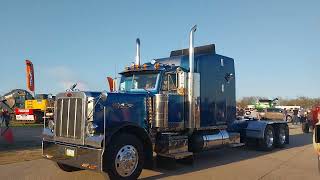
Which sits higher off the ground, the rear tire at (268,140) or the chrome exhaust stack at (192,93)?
the chrome exhaust stack at (192,93)

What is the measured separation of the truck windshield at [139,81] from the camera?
11195 millimetres

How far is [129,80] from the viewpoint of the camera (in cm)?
1183

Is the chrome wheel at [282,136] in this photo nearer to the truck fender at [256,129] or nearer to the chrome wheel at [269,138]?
the chrome wheel at [269,138]

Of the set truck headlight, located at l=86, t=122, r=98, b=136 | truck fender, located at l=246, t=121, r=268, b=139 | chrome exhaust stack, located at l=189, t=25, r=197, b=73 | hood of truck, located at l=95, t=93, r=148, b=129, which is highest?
chrome exhaust stack, located at l=189, t=25, r=197, b=73

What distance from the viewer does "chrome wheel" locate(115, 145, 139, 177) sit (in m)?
8.92

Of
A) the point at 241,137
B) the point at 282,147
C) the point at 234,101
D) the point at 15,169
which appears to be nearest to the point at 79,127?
the point at 15,169

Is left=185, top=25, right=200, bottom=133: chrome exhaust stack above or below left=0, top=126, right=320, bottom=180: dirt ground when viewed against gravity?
above

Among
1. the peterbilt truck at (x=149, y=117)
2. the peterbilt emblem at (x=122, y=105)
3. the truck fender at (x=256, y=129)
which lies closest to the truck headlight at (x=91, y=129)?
the peterbilt truck at (x=149, y=117)

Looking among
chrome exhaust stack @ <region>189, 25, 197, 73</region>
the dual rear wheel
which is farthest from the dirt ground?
chrome exhaust stack @ <region>189, 25, 197, 73</region>

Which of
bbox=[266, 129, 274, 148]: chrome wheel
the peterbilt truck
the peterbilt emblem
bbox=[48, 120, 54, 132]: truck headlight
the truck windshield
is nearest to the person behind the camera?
the peterbilt truck

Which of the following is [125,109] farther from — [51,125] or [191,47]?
[191,47]

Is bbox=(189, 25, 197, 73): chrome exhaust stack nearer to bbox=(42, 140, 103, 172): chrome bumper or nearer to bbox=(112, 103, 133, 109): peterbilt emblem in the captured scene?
bbox=(112, 103, 133, 109): peterbilt emblem

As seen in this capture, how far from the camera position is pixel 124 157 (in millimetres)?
9047

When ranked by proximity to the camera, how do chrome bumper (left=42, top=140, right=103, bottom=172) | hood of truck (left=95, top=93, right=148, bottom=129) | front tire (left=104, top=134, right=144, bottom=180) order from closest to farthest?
chrome bumper (left=42, top=140, right=103, bottom=172) → front tire (left=104, top=134, right=144, bottom=180) → hood of truck (left=95, top=93, right=148, bottom=129)
